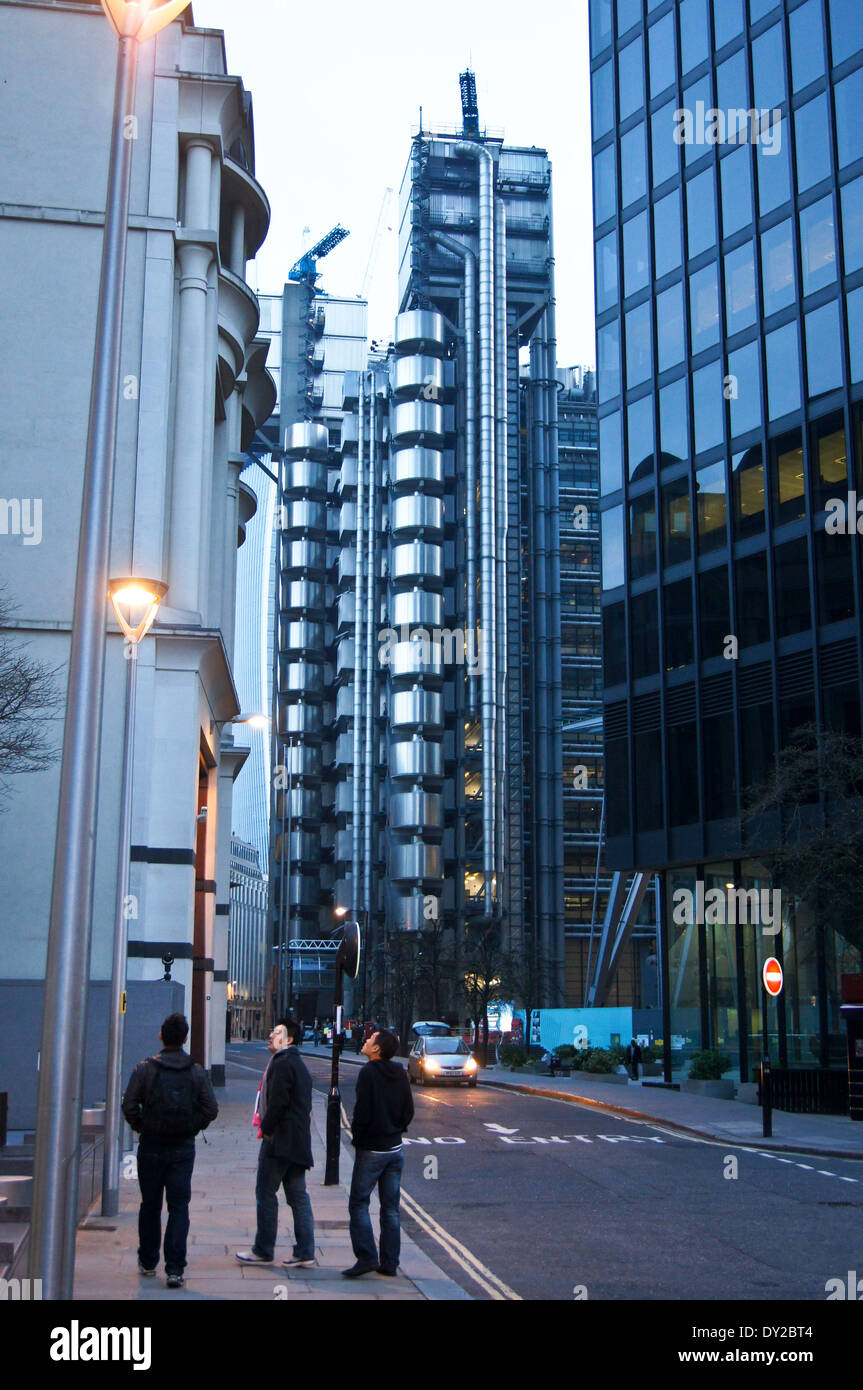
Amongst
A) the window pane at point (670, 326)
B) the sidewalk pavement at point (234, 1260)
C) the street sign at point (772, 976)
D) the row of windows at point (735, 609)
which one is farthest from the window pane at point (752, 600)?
the sidewalk pavement at point (234, 1260)

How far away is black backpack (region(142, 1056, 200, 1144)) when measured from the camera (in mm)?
9992

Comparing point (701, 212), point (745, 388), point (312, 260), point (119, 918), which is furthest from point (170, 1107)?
Result: point (312, 260)

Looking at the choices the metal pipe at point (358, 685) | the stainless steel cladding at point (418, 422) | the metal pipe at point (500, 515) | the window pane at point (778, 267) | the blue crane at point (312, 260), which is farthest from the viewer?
the blue crane at point (312, 260)

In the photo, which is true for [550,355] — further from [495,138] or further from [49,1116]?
[49,1116]

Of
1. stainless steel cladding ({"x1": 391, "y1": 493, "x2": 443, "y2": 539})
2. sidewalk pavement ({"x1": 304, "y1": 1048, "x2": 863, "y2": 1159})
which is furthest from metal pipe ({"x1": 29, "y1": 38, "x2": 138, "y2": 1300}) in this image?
stainless steel cladding ({"x1": 391, "y1": 493, "x2": 443, "y2": 539})

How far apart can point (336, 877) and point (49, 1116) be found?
331 ft

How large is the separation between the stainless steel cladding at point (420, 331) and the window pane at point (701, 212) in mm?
60689

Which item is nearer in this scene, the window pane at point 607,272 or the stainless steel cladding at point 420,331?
the window pane at point 607,272

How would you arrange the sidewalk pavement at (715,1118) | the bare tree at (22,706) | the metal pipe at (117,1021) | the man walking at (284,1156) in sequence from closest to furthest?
the man walking at (284,1156) → the metal pipe at (117,1021) → the bare tree at (22,706) → the sidewalk pavement at (715,1118)

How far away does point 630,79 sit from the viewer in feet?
150

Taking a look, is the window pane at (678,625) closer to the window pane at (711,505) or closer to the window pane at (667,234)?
Answer: the window pane at (711,505)

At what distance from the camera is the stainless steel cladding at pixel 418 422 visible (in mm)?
101250

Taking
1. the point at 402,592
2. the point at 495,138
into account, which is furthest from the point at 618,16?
the point at 495,138

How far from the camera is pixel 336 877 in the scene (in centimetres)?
10725
